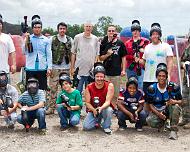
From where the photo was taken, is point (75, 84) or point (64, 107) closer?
point (64, 107)

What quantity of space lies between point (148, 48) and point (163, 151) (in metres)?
2.26

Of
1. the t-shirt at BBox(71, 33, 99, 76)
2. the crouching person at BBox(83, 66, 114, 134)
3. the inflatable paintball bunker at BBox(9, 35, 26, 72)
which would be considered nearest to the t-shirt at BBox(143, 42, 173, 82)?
the crouching person at BBox(83, 66, 114, 134)

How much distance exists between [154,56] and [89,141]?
216cm

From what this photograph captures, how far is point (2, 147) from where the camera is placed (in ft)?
20.4

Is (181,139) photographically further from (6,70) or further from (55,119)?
(6,70)

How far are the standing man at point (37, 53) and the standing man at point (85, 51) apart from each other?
63cm

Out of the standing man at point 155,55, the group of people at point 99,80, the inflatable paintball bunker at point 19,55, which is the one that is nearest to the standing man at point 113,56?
the group of people at point 99,80

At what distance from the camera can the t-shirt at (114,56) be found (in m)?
8.17

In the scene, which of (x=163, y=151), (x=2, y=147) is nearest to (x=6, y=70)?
(x=2, y=147)

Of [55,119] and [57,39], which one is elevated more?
[57,39]

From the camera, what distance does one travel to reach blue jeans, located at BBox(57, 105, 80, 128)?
Result: 7.33 m

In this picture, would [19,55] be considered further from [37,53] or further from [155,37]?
[155,37]

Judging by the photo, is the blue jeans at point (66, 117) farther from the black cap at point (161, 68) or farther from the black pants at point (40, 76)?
the black cap at point (161, 68)

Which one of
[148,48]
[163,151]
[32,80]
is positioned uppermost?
[148,48]
